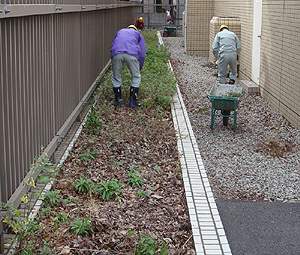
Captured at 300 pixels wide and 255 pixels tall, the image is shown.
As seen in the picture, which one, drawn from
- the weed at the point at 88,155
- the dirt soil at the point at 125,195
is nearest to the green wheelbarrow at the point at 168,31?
the dirt soil at the point at 125,195

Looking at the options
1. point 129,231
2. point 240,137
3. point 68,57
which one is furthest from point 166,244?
point 240,137

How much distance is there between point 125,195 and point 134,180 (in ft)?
1.04

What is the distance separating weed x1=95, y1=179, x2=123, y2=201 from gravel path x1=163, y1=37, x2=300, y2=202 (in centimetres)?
132

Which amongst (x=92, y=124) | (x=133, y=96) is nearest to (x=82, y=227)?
(x=92, y=124)

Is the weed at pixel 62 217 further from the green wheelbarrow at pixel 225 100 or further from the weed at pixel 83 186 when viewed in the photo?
the green wheelbarrow at pixel 225 100

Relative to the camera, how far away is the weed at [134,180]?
507cm

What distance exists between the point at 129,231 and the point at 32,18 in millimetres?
2311

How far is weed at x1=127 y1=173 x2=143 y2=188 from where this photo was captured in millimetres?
5074

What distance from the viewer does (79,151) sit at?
20.1ft

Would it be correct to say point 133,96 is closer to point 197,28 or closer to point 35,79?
point 35,79

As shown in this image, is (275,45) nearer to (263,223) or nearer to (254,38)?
(254,38)

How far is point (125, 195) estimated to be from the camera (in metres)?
4.83

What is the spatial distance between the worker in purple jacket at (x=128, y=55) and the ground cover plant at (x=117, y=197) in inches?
38.7

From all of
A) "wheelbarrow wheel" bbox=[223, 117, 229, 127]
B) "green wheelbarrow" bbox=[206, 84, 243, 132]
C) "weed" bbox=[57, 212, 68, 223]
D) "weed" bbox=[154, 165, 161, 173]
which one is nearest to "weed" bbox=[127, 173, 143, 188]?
"weed" bbox=[154, 165, 161, 173]
